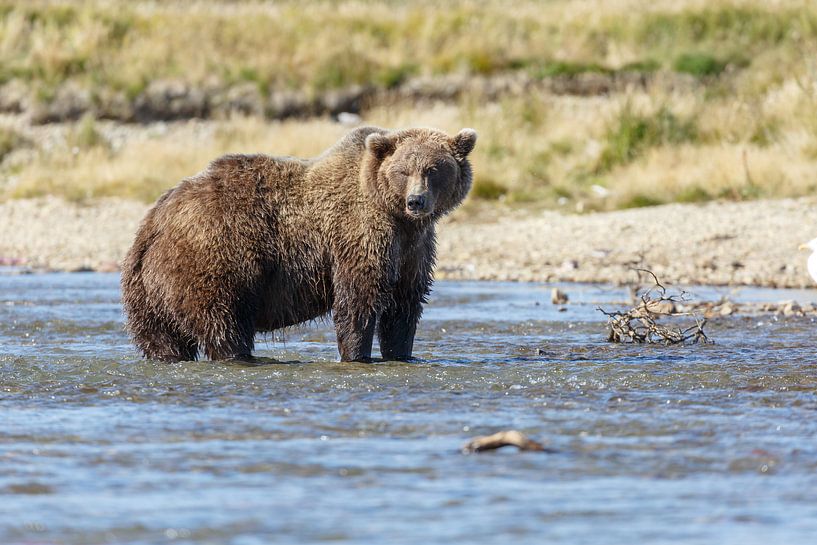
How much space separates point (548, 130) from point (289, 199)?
12.9 m

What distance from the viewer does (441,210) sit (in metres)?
7.98

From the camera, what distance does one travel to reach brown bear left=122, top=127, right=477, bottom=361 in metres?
7.54

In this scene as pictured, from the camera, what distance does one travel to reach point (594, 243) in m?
14.2

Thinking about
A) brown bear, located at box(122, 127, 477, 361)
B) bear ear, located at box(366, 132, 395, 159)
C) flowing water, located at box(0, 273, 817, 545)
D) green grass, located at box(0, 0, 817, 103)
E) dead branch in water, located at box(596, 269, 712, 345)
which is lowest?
flowing water, located at box(0, 273, 817, 545)

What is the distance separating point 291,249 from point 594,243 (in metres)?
7.00

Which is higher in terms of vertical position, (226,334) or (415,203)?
(415,203)

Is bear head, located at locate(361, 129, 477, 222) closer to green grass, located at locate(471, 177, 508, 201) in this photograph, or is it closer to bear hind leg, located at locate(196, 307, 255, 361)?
bear hind leg, located at locate(196, 307, 255, 361)

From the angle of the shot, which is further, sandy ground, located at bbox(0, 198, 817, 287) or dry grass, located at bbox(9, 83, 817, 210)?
dry grass, located at bbox(9, 83, 817, 210)

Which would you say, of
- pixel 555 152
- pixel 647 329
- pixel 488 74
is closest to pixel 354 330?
pixel 647 329

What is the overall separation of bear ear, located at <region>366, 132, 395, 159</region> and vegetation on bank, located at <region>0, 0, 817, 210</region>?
8.53 metres

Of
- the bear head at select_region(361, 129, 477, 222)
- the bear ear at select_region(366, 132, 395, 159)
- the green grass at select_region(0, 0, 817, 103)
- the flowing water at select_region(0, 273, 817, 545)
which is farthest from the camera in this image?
the green grass at select_region(0, 0, 817, 103)

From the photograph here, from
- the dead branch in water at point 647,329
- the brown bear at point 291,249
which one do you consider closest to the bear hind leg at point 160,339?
the brown bear at point 291,249

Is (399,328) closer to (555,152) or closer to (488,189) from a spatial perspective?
(488,189)

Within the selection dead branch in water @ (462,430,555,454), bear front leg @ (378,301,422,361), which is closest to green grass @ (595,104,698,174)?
bear front leg @ (378,301,422,361)
